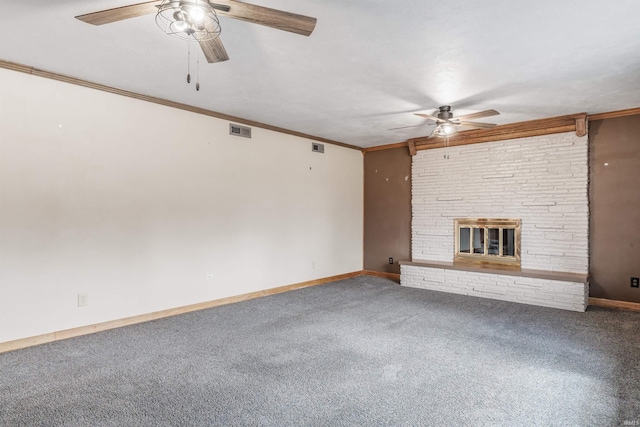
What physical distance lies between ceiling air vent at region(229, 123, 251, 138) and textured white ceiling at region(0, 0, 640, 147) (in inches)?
13.2

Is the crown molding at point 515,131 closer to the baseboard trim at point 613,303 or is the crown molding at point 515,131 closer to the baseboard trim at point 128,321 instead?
the baseboard trim at point 613,303

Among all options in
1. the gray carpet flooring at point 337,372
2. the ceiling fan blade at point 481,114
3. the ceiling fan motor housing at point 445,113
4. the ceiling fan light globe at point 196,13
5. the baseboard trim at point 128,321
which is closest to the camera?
the ceiling fan light globe at point 196,13

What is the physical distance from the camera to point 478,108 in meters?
4.42

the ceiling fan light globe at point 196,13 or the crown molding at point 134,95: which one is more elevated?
the crown molding at point 134,95

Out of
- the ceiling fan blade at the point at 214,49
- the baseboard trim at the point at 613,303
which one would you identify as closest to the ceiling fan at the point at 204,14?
the ceiling fan blade at the point at 214,49

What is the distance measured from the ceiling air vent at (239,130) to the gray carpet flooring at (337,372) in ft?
7.81

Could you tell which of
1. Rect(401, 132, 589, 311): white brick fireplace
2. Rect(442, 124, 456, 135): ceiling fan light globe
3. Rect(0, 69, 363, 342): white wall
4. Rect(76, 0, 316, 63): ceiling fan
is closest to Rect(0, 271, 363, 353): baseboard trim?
Rect(0, 69, 363, 342): white wall

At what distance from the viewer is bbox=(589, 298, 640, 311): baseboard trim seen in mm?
4477

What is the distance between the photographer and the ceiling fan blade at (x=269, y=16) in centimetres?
187

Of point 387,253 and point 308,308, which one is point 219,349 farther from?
point 387,253

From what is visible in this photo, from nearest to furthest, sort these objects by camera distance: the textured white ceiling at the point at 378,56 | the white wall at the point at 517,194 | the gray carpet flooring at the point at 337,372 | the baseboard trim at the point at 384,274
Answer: the gray carpet flooring at the point at 337,372 → the textured white ceiling at the point at 378,56 → the white wall at the point at 517,194 → the baseboard trim at the point at 384,274

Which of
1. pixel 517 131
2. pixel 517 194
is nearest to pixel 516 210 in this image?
pixel 517 194

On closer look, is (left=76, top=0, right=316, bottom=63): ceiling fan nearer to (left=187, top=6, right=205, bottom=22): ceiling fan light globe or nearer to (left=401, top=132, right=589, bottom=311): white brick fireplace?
(left=187, top=6, right=205, bottom=22): ceiling fan light globe

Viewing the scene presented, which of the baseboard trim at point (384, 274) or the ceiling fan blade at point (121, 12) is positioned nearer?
the ceiling fan blade at point (121, 12)
